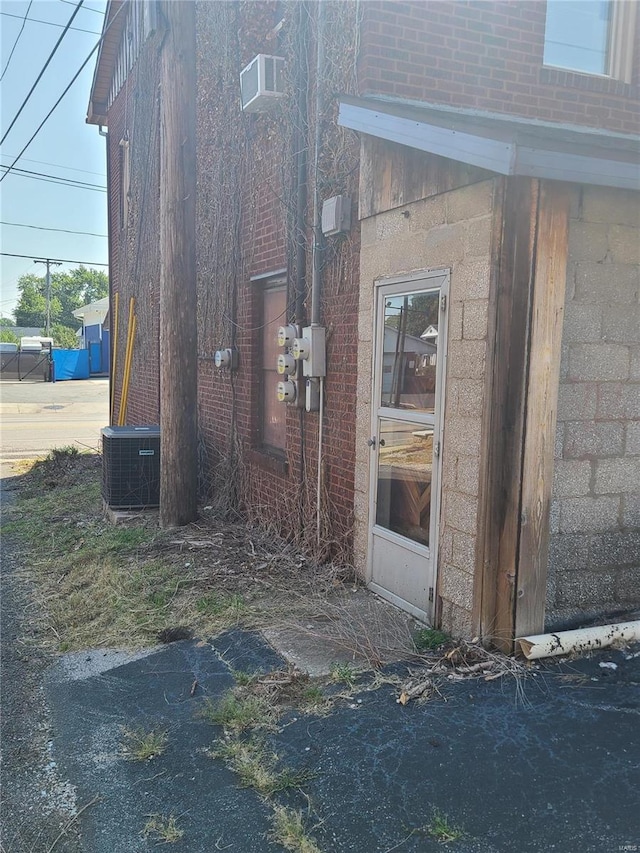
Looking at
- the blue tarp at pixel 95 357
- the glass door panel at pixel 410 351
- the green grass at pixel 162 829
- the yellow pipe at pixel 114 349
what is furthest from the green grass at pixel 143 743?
the blue tarp at pixel 95 357

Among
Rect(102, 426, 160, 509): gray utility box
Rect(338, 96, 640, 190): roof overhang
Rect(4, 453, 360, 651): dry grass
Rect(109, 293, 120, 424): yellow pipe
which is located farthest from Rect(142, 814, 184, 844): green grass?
Rect(109, 293, 120, 424): yellow pipe

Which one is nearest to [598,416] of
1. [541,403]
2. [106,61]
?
[541,403]

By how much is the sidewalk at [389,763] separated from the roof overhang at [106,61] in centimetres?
1294

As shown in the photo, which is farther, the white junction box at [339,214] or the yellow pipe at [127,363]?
the yellow pipe at [127,363]

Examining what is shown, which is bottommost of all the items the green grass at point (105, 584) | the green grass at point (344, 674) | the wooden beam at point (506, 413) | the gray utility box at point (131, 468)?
the green grass at point (105, 584)

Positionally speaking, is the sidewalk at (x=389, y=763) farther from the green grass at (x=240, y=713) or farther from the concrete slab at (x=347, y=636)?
the concrete slab at (x=347, y=636)

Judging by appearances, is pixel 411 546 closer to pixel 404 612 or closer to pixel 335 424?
pixel 404 612

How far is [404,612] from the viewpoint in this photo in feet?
15.9

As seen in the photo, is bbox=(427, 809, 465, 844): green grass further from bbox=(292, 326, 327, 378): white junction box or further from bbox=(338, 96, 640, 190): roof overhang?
bbox=(292, 326, 327, 378): white junction box

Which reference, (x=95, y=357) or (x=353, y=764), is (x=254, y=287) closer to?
(x=353, y=764)

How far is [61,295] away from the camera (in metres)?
98.2

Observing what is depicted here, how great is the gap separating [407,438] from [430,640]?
1350 millimetres

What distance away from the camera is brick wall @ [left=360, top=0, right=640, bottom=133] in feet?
17.3

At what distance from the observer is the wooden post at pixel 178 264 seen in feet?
22.0
